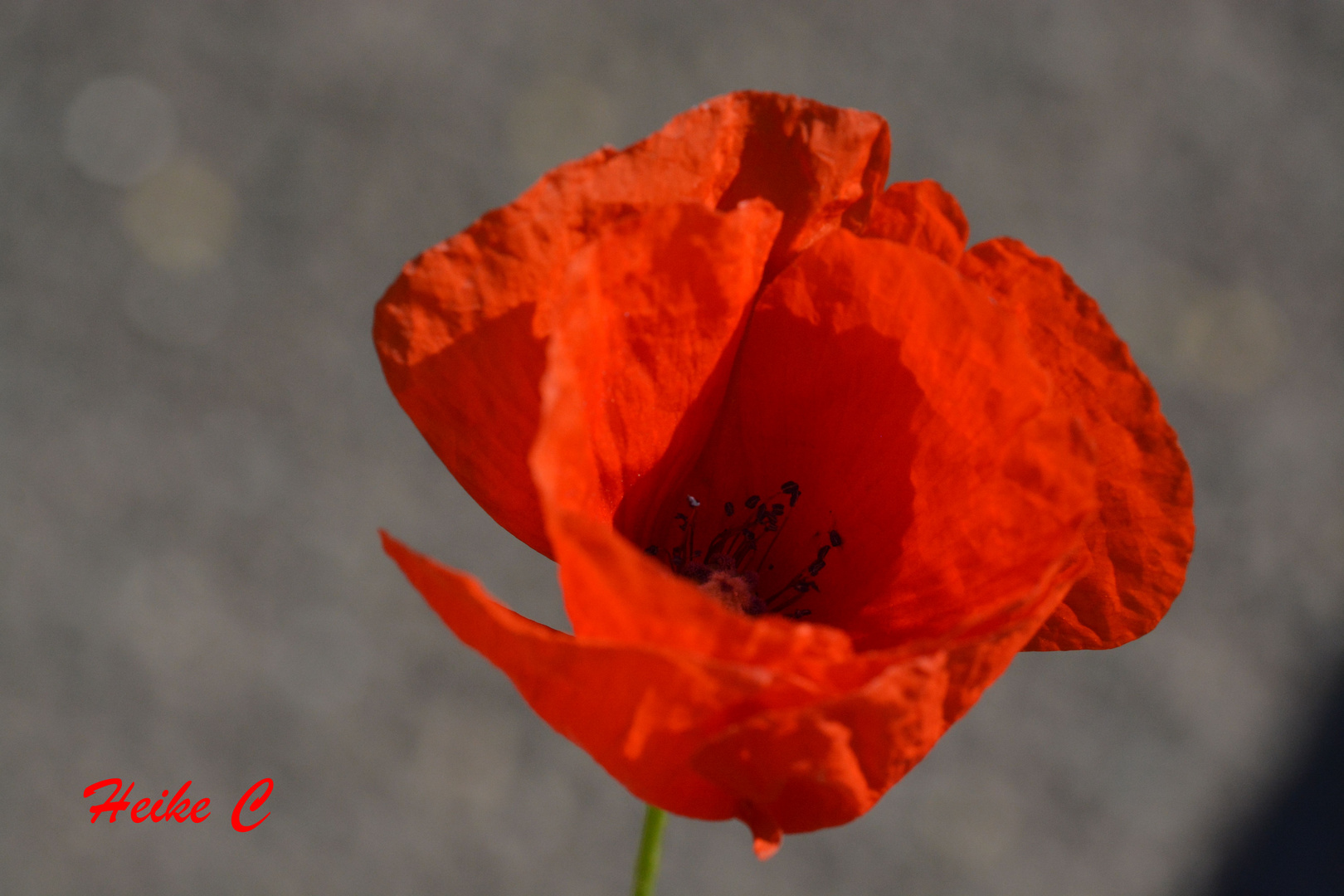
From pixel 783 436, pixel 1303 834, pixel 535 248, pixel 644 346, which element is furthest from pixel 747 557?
pixel 1303 834

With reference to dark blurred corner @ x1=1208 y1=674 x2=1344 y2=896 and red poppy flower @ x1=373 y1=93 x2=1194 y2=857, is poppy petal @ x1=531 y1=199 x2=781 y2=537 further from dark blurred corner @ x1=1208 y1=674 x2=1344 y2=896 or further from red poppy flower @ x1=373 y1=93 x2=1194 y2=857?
dark blurred corner @ x1=1208 y1=674 x2=1344 y2=896

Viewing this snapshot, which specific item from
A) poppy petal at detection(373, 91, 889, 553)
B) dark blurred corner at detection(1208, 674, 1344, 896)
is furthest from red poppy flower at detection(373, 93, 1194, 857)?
dark blurred corner at detection(1208, 674, 1344, 896)

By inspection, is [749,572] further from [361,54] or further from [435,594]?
[361,54]

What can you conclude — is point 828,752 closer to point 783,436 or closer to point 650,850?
point 650,850

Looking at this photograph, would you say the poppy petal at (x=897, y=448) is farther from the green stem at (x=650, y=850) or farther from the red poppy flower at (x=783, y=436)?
the green stem at (x=650, y=850)

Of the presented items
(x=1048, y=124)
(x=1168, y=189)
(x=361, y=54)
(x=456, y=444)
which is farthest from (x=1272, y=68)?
(x=456, y=444)

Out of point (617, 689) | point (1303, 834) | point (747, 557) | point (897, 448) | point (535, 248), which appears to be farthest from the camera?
point (1303, 834)
